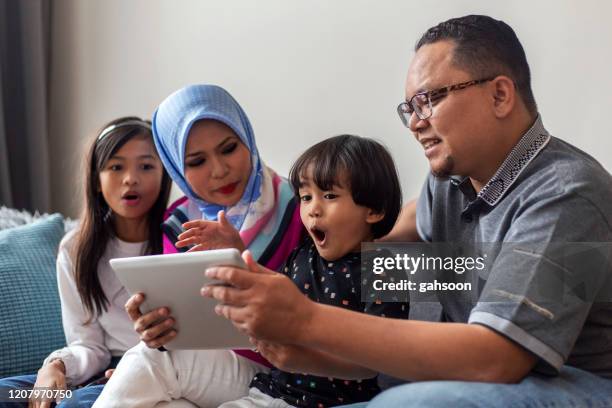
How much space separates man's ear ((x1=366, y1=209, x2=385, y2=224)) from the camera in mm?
1507

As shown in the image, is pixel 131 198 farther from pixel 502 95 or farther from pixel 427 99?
pixel 502 95

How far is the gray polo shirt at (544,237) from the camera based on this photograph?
1050 mm

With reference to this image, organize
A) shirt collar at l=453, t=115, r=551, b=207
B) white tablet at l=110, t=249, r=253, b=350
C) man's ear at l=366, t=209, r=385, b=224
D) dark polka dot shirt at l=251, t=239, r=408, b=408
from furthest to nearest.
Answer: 1. man's ear at l=366, t=209, r=385, b=224
2. dark polka dot shirt at l=251, t=239, r=408, b=408
3. shirt collar at l=453, t=115, r=551, b=207
4. white tablet at l=110, t=249, r=253, b=350

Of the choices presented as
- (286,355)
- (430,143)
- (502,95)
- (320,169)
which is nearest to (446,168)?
(430,143)

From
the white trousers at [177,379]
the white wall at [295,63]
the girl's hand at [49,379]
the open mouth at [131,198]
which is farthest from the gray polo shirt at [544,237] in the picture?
the girl's hand at [49,379]

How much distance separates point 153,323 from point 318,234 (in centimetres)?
39

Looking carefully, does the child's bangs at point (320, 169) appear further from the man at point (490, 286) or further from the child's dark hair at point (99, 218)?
the child's dark hair at point (99, 218)

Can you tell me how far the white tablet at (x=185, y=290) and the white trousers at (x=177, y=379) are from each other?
0.15 m

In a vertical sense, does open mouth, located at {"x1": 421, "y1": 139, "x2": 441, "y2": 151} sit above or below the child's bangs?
above

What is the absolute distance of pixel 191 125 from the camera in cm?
167

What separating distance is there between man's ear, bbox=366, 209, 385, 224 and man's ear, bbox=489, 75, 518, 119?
1.09 feet

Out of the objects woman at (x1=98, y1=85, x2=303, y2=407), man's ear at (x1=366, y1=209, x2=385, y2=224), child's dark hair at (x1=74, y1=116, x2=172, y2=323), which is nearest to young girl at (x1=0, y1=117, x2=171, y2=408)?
child's dark hair at (x1=74, y1=116, x2=172, y2=323)

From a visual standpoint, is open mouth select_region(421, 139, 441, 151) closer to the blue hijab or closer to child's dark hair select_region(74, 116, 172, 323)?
the blue hijab

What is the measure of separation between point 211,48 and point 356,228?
45.9 inches
